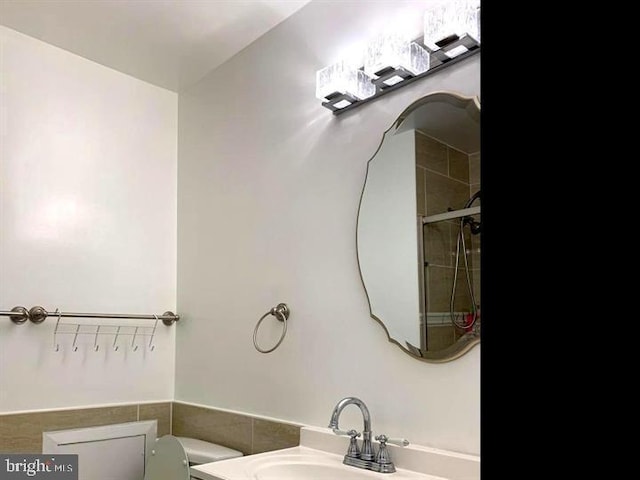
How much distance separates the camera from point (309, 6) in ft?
7.44

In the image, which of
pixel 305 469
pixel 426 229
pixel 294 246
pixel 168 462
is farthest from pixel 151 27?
pixel 305 469

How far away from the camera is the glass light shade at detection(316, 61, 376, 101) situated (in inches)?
76.6

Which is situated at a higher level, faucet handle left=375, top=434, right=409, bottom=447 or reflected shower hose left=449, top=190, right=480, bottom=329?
reflected shower hose left=449, top=190, right=480, bottom=329

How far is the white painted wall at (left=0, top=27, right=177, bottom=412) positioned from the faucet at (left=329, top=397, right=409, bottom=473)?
1.35m

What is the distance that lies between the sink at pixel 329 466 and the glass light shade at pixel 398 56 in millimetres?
1131

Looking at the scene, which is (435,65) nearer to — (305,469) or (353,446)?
(353,446)

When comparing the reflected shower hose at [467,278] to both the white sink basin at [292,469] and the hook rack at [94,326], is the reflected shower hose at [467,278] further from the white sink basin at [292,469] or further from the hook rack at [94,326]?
the hook rack at [94,326]

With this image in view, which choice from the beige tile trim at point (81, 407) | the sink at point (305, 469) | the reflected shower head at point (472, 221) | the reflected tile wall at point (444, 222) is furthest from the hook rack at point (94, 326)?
the reflected shower head at point (472, 221)

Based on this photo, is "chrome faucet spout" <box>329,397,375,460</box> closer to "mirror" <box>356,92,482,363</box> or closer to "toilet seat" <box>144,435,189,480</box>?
"mirror" <box>356,92,482,363</box>

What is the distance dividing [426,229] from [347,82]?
0.60 metres

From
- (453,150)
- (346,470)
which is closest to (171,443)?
(346,470)

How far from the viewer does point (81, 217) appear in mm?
2619

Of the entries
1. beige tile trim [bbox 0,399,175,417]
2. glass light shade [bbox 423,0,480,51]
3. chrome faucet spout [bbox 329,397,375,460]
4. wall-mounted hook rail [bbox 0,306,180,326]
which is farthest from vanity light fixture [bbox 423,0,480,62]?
beige tile trim [bbox 0,399,175,417]
